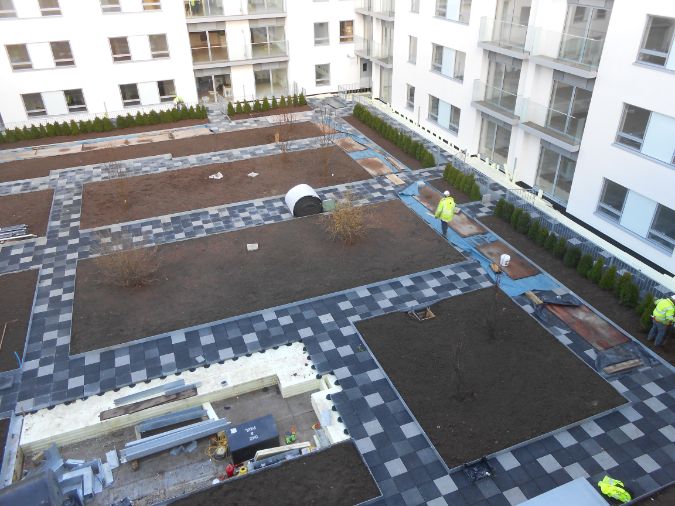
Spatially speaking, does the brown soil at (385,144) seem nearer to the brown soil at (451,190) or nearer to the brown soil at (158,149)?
the brown soil at (451,190)

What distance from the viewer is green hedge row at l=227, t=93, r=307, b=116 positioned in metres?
29.9

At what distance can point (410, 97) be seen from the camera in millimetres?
28062

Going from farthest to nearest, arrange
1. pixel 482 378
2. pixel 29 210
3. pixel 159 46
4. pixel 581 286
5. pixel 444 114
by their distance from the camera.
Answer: pixel 159 46, pixel 444 114, pixel 29 210, pixel 581 286, pixel 482 378

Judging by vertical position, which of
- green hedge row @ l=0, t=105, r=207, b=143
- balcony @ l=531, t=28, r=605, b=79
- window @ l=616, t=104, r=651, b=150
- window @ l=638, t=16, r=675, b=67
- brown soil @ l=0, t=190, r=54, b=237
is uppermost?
window @ l=638, t=16, r=675, b=67

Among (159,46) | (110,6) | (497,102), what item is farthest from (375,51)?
(110,6)

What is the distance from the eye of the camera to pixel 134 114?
96.9ft

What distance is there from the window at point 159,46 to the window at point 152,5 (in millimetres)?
1289

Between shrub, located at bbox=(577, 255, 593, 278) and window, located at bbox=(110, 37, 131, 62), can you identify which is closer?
shrub, located at bbox=(577, 255, 593, 278)

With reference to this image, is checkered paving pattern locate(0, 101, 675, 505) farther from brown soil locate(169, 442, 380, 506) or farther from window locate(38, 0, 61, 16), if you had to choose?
window locate(38, 0, 61, 16)

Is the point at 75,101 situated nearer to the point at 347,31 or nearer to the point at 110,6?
the point at 110,6

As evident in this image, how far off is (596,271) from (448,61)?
13.1 m

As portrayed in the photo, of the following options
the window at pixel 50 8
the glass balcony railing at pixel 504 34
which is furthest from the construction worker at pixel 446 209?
the window at pixel 50 8

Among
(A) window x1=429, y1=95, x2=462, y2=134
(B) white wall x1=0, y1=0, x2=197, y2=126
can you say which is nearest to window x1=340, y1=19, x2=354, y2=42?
(B) white wall x1=0, y1=0, x2=197, y2=126

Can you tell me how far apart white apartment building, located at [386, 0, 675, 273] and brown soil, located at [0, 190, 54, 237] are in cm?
1752
